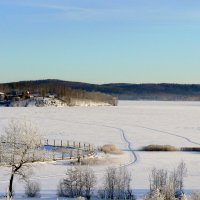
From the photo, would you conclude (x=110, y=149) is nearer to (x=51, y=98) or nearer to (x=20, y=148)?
(x=20, y=148)

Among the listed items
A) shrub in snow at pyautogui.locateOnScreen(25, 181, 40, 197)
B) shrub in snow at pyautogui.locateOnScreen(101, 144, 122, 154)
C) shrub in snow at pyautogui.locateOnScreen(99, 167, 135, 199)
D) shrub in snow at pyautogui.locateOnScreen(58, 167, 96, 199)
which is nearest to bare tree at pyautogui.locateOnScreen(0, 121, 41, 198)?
shrub in snow at pyautogui.locateOnScreen(25, 181, 40, 197)

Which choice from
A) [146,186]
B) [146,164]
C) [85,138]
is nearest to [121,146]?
[85,138]

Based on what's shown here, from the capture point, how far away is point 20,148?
1108 inches

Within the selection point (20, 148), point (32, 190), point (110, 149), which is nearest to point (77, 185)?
point (32, 190)

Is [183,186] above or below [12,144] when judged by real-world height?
below

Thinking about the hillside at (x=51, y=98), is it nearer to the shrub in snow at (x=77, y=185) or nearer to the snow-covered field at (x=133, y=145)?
the snow-covered field at (x=133, y=145)

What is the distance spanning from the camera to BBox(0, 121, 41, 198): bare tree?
27969 mm

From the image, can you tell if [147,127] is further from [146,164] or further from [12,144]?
[12,144]

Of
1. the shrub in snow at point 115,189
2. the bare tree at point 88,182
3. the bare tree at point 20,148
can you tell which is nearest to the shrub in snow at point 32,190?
the bare tree at point 20,148

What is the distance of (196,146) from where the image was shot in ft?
155

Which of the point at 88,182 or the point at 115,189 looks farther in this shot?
A: the point at 88,182

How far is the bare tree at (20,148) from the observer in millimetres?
27969

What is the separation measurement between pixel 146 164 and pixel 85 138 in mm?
16136

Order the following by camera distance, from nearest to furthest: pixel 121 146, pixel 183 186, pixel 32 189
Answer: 1. pixel 32 189
2. pixel 183 186
3. pixel 121 146
